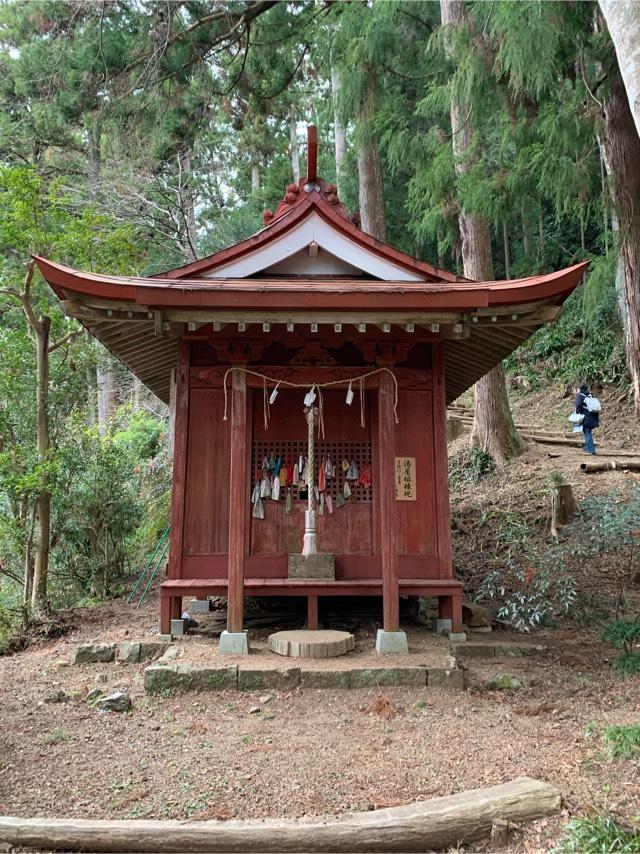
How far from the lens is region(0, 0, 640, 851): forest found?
15.0 feet

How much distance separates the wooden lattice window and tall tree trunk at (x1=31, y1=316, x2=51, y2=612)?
312 centimetres

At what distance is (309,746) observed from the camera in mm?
4305

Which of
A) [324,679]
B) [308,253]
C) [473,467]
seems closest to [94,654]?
[324,679]

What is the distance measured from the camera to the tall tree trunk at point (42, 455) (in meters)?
8.43

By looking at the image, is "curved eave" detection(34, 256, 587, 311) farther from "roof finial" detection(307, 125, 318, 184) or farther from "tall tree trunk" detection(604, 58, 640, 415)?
"tall tree trunk" detection(604, 58, 640, 415)

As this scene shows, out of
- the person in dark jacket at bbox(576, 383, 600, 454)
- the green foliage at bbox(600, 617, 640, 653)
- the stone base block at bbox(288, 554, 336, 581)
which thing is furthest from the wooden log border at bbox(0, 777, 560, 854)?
the person in dark jacket at bbox(576, 383, 600, 454)

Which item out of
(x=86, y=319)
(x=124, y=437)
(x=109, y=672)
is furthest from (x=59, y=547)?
(x=124, y=437)

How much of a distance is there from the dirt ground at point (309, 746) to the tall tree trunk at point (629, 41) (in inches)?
172

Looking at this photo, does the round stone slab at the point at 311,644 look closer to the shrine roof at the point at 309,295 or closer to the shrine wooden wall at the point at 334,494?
the shrine wooden wall at the point at 334,494

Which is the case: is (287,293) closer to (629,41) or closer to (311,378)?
(311,378)

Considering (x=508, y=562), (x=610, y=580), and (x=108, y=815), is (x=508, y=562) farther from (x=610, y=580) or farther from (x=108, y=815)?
(x=108, y=815)

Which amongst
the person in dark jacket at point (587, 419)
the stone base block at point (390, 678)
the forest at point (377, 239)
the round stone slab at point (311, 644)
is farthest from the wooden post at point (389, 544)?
the person in dark jacket at point (587, 419)

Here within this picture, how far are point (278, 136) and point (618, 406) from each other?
17730 mm

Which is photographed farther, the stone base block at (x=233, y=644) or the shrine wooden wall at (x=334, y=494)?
the shrine wooden wall at (x=334, y=494)
